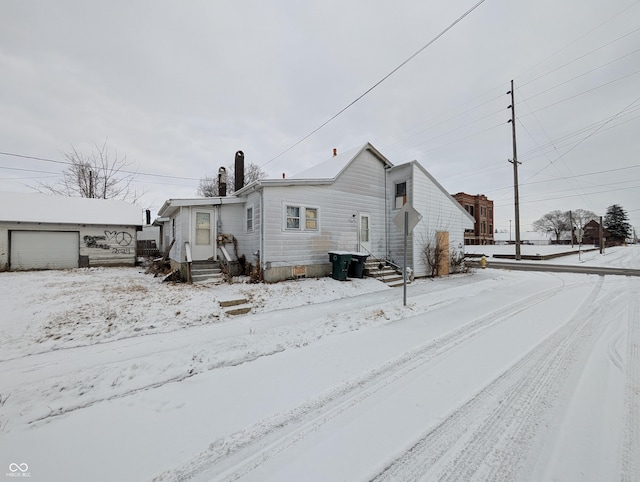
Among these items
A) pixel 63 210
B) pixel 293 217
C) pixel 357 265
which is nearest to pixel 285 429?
pixel 293 217

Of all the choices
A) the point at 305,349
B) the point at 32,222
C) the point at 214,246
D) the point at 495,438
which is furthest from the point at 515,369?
the point at 32,222

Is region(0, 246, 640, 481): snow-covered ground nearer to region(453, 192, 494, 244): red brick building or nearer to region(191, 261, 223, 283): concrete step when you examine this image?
region(191, 261, 223, 283): concrete step

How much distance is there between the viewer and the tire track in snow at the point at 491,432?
202cm

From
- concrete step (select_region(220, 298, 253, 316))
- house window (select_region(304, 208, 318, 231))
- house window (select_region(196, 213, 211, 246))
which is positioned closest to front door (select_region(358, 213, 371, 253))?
house window (select_region(304, 208, 318, 231))

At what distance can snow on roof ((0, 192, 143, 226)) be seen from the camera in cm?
1443

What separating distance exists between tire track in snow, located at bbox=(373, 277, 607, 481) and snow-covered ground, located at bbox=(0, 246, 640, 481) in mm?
14

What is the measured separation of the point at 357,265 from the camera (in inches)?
432

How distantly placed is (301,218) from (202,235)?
4792 mm

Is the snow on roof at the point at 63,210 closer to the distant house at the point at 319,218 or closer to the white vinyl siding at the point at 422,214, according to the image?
the distant house at the point at 319,218

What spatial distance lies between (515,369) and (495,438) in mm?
1793

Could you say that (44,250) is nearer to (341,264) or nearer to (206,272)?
(206,272)

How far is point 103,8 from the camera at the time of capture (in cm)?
794

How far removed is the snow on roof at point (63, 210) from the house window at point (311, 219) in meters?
13.5

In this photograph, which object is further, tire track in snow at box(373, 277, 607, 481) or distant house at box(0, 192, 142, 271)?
distant house at box(0, 192, 142, 271)
